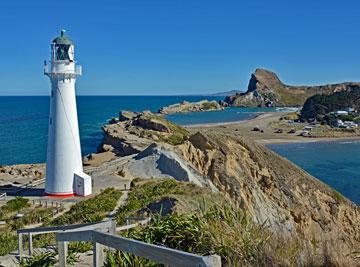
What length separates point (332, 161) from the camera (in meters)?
66.4

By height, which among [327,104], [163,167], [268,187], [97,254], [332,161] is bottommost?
[332,161]

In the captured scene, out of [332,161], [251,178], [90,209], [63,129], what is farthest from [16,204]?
[332,161]

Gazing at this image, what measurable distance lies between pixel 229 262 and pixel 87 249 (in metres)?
3.64

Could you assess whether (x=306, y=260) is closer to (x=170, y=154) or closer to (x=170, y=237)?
(x=170, y=237)

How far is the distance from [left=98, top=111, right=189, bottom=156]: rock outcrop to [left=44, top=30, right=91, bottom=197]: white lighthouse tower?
26.9 m

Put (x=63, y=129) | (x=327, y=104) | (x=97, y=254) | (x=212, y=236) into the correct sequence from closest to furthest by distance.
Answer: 1. (x=97, y=254)
2. (x=212, y=236)
3. (x=63, y=129)
4. (x=327, y=104)

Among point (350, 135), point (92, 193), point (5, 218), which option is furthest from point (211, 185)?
point (350, 135)

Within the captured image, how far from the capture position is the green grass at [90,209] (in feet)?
57.0

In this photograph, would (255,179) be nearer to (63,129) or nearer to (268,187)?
(268,187)

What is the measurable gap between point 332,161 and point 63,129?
50.8 m

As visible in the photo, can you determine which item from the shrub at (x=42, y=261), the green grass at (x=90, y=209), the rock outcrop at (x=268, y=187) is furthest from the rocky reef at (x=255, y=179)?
the shrub at (x=42, y=261)

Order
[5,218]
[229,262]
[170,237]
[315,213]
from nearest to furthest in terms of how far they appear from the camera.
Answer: [229,262] < [170,237] < [5,218] < [315,213]

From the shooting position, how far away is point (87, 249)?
859 cm

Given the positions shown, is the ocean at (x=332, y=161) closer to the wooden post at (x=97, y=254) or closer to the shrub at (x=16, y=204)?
the shrub at (x=16, y=204)
